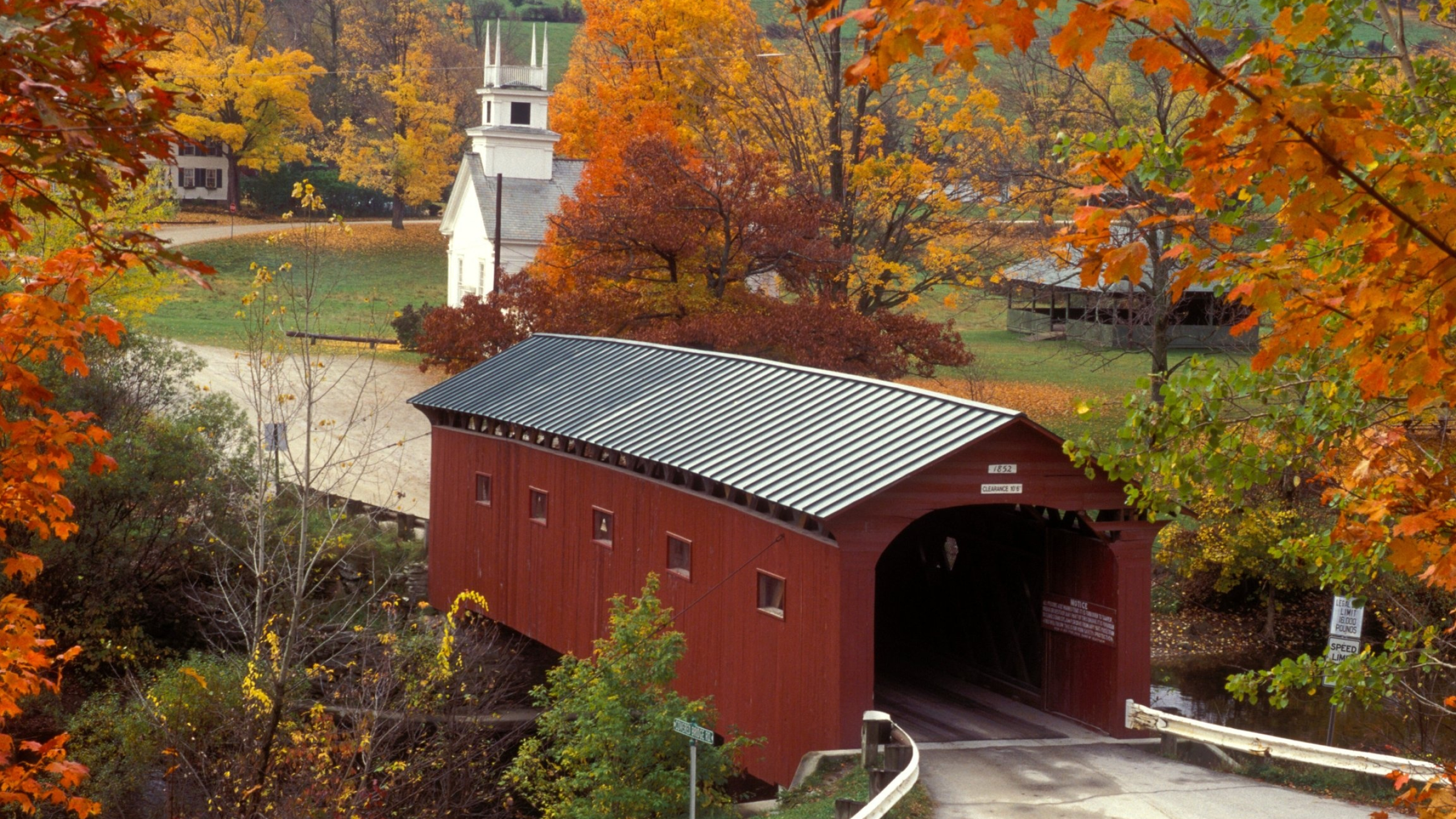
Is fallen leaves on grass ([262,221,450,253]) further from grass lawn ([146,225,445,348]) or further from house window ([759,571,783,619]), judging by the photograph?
house window ([759,571,783,619])

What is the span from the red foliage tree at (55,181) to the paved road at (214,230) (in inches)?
1958

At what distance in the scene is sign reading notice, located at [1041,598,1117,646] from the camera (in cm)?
1377

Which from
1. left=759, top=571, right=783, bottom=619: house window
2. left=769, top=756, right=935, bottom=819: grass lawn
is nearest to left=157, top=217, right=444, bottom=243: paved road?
left=759, top=571, right=783, bottom=619: house window

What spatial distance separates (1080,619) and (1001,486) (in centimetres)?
202

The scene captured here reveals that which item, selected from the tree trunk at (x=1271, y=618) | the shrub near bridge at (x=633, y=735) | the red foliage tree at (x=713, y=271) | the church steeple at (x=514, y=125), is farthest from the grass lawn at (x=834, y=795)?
the church steeple at (x=514, y=125)

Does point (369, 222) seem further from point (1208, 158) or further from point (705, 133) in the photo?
point (1208, 158)

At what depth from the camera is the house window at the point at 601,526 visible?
17.2m

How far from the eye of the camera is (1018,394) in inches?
1437

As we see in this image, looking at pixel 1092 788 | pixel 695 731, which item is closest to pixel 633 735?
pixel 695 731

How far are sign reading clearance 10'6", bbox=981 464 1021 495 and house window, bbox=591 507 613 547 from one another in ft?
18.5

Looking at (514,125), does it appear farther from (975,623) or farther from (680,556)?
(975,623)

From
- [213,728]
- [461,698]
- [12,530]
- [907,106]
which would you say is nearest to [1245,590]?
[907,106]

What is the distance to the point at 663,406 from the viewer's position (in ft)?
55.9

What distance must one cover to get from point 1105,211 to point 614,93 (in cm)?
3552
